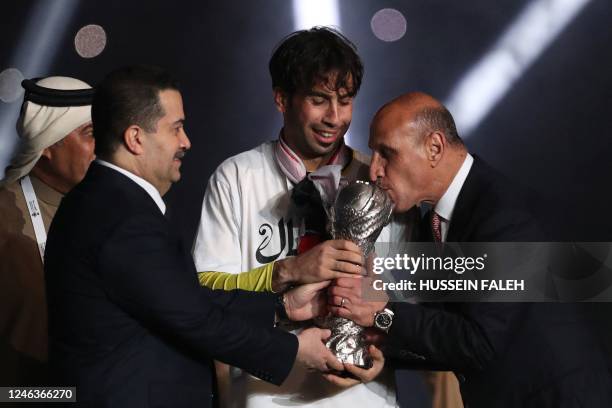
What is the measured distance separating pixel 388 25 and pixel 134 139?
2.15 metres

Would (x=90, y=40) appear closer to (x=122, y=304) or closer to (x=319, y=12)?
(x=319, y=12)

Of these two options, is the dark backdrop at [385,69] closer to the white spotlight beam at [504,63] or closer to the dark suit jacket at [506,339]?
the white spotlight beam at [504,63]

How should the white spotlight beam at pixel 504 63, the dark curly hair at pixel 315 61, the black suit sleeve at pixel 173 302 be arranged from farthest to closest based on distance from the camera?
the white spotlight beam at pixel 504 63
the dark curly hair at pixel 315 61
the black suit sleeve at pixel 173 302

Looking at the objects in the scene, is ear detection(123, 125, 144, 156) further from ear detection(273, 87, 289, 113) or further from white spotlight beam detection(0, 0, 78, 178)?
white spotlight beam detection(0, 0, 78, 178)

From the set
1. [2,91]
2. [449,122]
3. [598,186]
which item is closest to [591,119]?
[598,186]

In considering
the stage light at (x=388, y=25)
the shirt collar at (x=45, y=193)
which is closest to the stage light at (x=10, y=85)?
the shirt collar at (x=45, y=193)

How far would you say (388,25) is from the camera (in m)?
4.27

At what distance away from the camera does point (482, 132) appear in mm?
4250

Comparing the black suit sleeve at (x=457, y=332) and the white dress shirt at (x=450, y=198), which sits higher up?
the white dress shirt at (x=450, y=198)

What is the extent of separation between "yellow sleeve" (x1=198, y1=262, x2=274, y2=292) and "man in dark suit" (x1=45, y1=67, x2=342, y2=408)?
23 centimetres

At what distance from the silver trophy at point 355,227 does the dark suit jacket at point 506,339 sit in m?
0.11

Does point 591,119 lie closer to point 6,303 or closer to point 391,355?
point 391,355

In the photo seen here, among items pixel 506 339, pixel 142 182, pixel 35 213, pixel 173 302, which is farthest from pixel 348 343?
pixel 35 213

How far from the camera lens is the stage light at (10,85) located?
4254 mm
